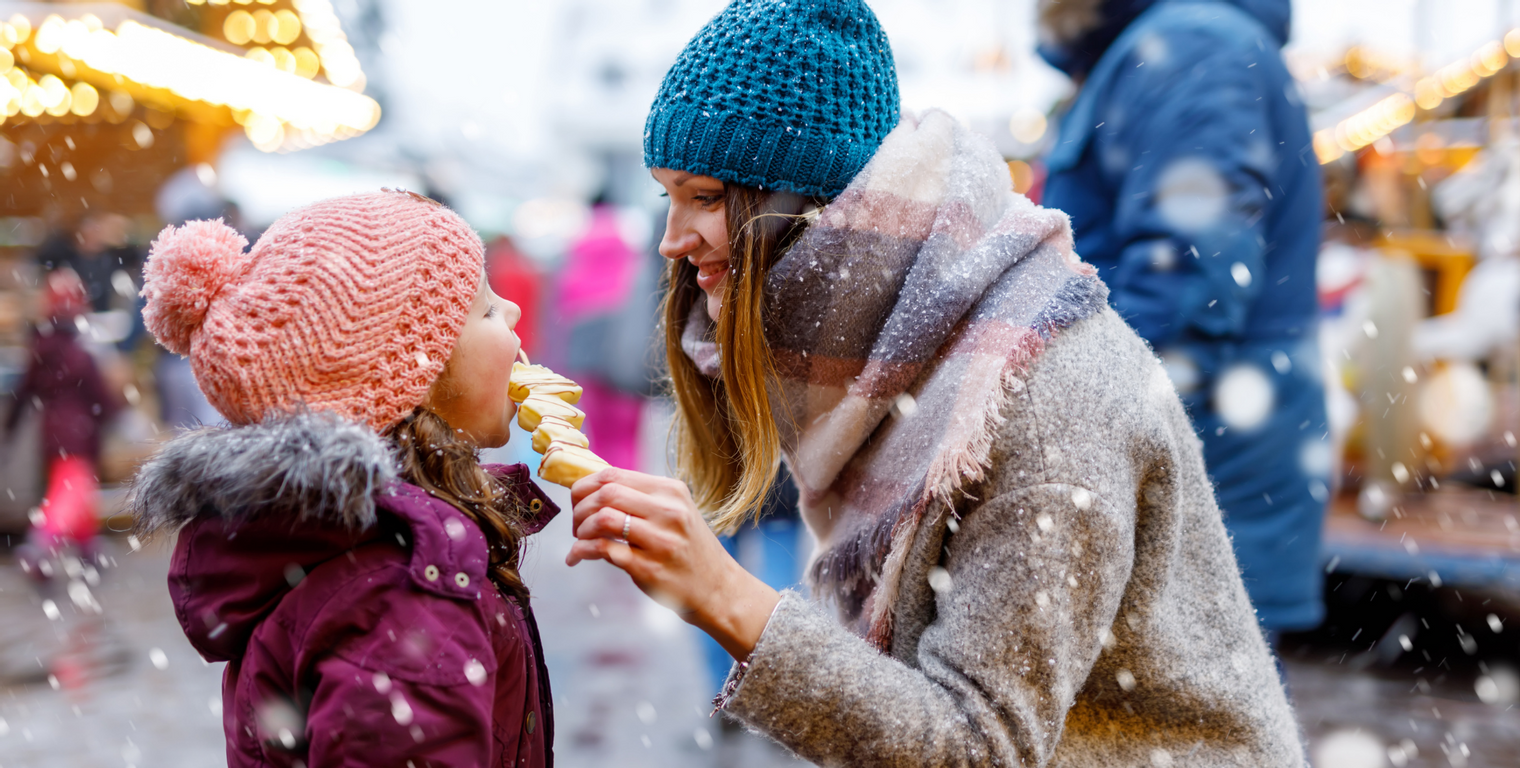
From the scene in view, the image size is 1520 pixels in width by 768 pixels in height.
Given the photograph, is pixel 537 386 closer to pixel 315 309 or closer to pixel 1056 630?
pixel 315 309

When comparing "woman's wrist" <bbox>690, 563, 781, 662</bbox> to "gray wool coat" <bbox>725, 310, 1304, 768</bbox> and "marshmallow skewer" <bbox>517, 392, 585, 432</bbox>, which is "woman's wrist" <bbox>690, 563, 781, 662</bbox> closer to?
"gray wool coat" <bbox>725, 310, 1304, 768</bbox>

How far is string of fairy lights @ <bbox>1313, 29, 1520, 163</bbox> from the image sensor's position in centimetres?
507

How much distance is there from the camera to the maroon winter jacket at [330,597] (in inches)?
44.9

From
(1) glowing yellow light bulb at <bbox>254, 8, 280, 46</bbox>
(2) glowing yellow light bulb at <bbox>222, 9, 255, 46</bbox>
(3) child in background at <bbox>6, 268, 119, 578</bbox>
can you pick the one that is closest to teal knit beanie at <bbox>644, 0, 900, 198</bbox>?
(3) child in background at <bbox>6, 268, 119, 578</bbox>

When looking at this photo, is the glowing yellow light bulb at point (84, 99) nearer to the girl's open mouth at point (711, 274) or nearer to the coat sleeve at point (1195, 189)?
the girl's open mouth at point (711, 274)

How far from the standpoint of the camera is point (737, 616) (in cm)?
118

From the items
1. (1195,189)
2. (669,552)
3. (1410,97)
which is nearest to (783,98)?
(669,552)

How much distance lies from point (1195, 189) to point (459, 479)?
1.52 meters

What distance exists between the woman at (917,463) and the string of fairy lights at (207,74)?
644cm

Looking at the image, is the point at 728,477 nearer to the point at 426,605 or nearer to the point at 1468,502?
the point at 426,605

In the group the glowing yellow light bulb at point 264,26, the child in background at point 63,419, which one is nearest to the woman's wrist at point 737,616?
the child in background at point 63,419

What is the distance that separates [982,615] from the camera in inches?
47.2

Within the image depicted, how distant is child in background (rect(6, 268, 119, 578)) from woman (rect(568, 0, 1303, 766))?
5.15 m

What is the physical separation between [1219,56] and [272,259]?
5.87 feet
